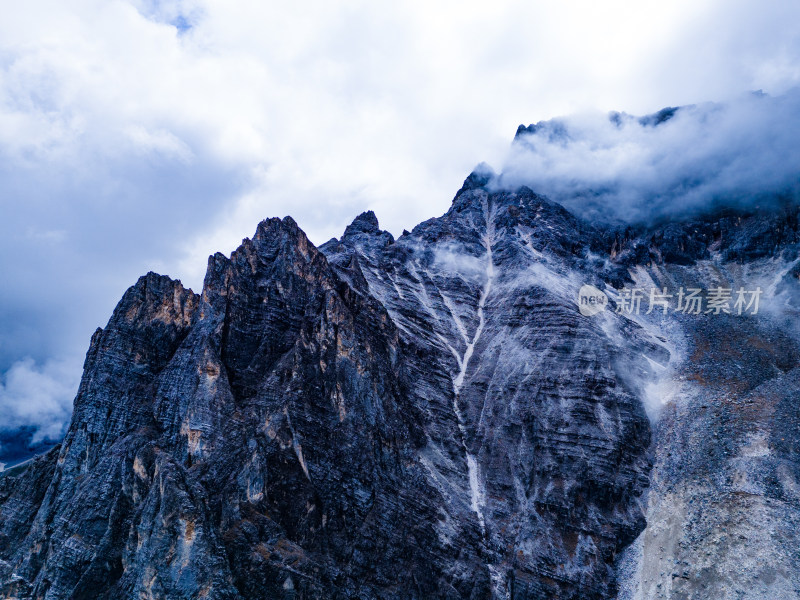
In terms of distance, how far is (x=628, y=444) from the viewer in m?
64.3

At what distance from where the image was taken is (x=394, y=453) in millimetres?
60438

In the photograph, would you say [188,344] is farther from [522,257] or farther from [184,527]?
[522,257]

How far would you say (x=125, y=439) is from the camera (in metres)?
57.6

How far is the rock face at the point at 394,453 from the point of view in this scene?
47219 millimetres

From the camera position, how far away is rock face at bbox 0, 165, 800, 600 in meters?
47.2

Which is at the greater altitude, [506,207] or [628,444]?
[506,207]

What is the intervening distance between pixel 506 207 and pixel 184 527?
11470 centimetres

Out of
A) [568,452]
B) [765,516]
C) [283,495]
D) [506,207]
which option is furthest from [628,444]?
[506,207]

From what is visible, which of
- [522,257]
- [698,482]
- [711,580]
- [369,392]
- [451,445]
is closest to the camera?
[711,580]

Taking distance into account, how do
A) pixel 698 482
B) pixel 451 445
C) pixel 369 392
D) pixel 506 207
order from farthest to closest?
pixel 506 207
pixel 451 445
pixel 369 392
pixel 698 482

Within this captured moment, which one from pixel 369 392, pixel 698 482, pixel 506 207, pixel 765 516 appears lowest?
pixel 765 516

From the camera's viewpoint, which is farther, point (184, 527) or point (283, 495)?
point (283, 495)

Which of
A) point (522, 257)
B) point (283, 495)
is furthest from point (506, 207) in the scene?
point (283, 495)

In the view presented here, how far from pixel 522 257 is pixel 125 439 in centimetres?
8310
